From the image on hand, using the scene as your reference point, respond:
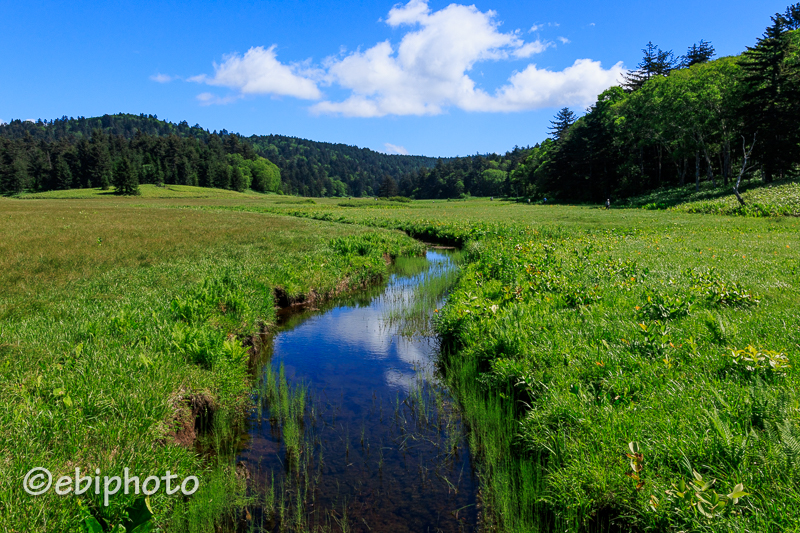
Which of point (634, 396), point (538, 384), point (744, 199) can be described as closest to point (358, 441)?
point (538, 384)

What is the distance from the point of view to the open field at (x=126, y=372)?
11.8ft

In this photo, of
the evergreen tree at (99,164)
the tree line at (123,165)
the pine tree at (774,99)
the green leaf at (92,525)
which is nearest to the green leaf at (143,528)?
the green leaf at (92,525)

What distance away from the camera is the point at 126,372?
5312mm

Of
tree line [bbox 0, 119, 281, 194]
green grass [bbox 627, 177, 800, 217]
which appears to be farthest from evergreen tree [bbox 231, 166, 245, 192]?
green grass [bbox 627, 177, 800, 217]

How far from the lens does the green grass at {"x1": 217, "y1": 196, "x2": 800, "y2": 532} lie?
3.19m

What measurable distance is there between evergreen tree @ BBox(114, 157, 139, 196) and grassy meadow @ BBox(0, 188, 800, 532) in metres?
81.6

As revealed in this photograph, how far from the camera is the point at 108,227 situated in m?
22.2

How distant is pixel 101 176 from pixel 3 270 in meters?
105

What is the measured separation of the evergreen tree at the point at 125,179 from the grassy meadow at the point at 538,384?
268 ft

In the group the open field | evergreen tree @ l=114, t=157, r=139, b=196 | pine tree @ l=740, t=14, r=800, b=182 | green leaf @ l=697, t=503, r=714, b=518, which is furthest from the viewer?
evergreen tree @ l=114, t=157, r=139, b=196

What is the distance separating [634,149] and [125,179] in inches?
3492

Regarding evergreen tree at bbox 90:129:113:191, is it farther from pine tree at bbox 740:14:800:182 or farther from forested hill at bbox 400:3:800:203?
pine tree at bbox 740:14:800:182

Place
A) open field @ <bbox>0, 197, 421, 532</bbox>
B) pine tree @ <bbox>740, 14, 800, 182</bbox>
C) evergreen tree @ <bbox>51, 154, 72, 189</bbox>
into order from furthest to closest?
evergreen tree @ <bbox>51, 154, 72, 189</bbox> → pine tree @ <bbox>740, 14, 800, 182</bbox> → open field @ <bbox>0, 197, 421, 532</bbox>

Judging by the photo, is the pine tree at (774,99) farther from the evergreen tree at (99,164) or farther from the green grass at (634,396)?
the evergreen tree at (99,164)
